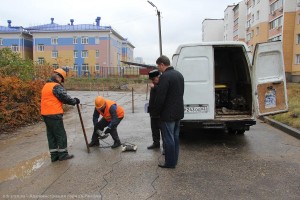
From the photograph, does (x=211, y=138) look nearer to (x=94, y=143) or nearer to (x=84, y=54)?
(x=94, y=143)

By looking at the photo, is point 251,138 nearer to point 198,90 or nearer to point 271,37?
point 198,90

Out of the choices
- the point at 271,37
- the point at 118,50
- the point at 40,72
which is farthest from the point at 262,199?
the point at 118,50

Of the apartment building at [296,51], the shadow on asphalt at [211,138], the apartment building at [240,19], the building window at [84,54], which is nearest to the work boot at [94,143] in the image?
the shadow on asphalt at [211,138]

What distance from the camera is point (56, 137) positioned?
571 cm

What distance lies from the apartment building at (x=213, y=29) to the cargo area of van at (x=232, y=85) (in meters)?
77.5

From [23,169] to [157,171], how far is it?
7.72 ft

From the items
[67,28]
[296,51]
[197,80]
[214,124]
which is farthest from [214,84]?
[67,28]

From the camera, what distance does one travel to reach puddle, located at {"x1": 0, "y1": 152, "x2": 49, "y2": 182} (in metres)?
5.04

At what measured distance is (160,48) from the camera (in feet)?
84.4

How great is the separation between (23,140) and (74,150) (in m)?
1.98

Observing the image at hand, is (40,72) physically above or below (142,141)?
above

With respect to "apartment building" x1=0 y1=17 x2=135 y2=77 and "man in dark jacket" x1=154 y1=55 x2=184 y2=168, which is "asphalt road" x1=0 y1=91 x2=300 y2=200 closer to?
"man in dark jacket" x1=154 y1=55 x2=184 y2=168

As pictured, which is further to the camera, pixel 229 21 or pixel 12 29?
pixel 229 21

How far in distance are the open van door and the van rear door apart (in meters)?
0.95
